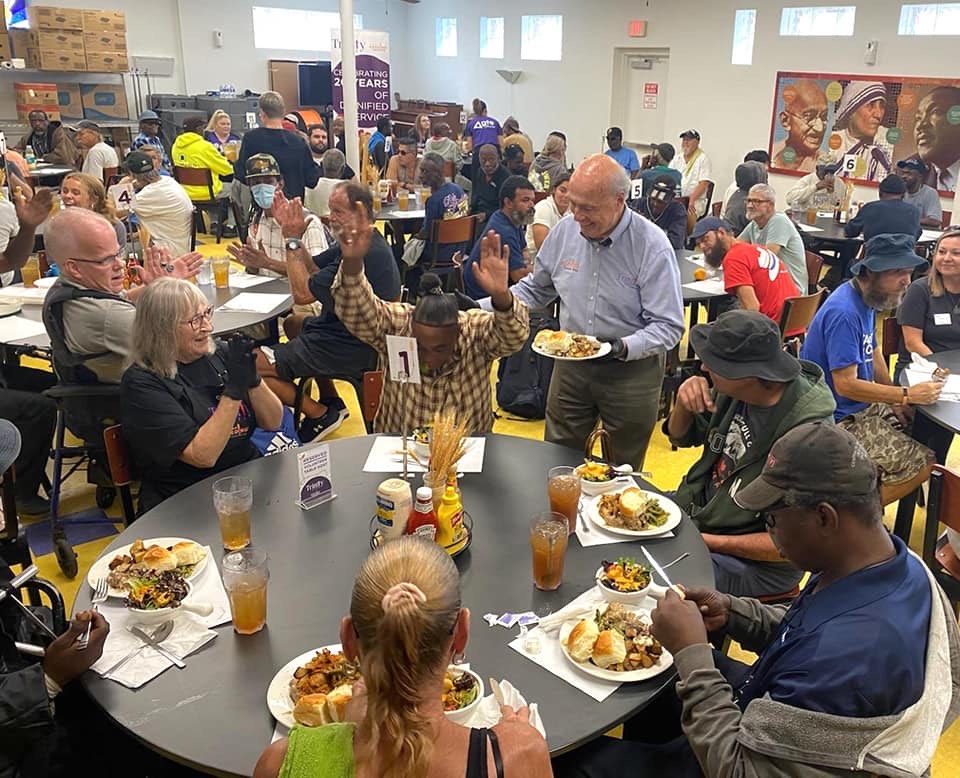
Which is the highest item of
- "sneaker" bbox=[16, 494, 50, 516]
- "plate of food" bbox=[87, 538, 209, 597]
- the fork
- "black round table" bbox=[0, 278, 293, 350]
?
"black round table" bbox=[0, 278, 293, 350]

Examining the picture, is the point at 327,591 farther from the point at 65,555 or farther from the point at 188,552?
the point at 65,555


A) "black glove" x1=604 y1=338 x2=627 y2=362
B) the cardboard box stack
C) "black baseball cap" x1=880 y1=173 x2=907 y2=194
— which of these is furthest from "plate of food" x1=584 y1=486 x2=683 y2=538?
the cardboard box stack

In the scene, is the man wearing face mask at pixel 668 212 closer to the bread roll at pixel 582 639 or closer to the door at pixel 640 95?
the bread roll at pixel 582 639

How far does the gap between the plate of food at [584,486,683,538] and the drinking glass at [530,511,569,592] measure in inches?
11.3

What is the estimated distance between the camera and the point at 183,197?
6.01 m

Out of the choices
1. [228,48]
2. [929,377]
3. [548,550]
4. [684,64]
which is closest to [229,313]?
[548,550]

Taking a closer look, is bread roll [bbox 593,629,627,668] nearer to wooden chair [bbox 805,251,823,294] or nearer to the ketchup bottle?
the ketchup bottle

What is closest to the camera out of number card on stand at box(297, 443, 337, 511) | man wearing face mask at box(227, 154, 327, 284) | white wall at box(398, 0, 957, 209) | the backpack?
number card on stand at box(297, 443, 337, 511)

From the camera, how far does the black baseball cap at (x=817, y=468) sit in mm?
1577

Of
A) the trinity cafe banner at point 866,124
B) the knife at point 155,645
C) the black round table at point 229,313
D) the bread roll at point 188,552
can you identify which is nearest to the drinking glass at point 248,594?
the knife at point 155,645

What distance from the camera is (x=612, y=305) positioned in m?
3.44

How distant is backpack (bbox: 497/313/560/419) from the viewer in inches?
205

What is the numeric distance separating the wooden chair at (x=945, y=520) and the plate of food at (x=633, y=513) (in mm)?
948

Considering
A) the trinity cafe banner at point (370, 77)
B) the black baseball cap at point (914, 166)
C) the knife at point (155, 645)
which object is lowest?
the knife at point (155, 645)
